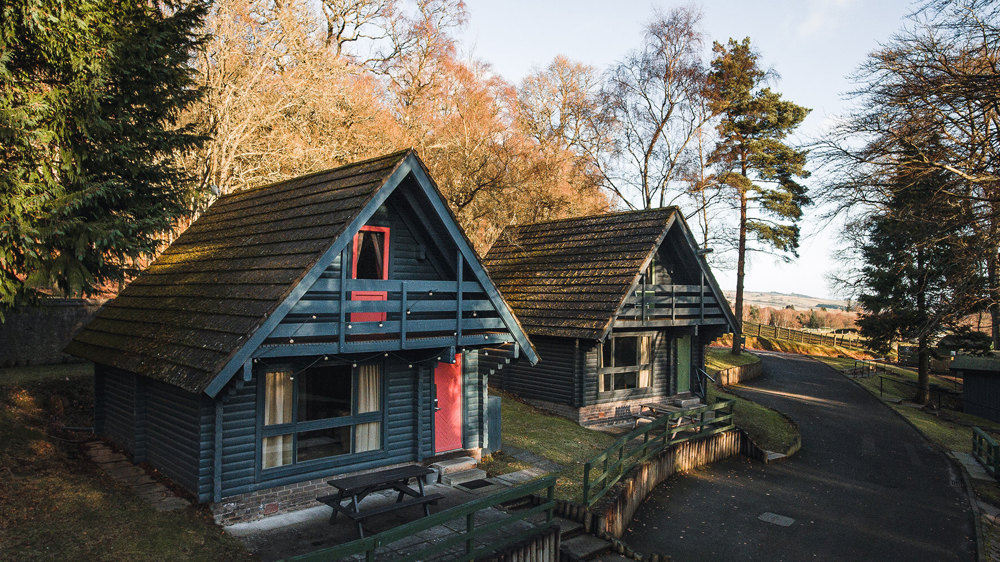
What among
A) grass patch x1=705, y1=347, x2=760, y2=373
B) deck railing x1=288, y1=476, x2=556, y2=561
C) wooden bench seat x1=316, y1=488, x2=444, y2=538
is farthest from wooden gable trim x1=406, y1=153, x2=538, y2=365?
grass patch x1=705, y1=347, x2=760, y2=373

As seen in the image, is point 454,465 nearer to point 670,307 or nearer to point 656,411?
point 656,411

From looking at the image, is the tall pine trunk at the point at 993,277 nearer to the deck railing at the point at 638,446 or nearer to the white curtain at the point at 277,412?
the deck railing at the point at 638,446

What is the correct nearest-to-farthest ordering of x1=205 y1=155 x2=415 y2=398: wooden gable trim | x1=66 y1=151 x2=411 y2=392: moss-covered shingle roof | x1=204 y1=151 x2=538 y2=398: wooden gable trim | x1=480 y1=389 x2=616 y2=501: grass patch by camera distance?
x1=205 y1=155 x2=415 y2=398: wooden gable trim < x1=204 y1=151 x2=538 y2=398: wooden gable trim < x1=66 y1=151 x2=411 y2=392: moss-covered shingle roof < x1=480 y1=389 x2=616 y2=501: grass patch

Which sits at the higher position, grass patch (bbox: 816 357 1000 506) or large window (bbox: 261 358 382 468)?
large window (bbox: 261 358 382 468)

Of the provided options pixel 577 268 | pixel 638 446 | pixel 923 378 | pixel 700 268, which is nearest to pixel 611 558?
pixel 638 446

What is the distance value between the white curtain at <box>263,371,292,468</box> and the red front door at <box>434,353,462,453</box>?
3.28m

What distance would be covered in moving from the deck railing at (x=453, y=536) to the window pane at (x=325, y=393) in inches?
119

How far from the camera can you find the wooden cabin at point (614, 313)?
19016mm

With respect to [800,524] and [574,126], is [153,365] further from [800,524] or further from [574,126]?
[574,126]

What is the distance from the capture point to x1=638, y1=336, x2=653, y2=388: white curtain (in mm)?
20750

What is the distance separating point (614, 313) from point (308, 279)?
1044 cm

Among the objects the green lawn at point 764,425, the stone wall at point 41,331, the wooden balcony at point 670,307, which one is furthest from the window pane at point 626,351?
the stone wall at point 41,331

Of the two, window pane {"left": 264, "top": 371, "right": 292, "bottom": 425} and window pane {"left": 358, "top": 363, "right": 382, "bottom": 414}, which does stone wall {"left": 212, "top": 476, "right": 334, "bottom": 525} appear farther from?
window pane {"left": 358, "top": 363, "right": 382, "bottom": 414}

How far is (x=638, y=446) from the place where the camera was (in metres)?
16.3
